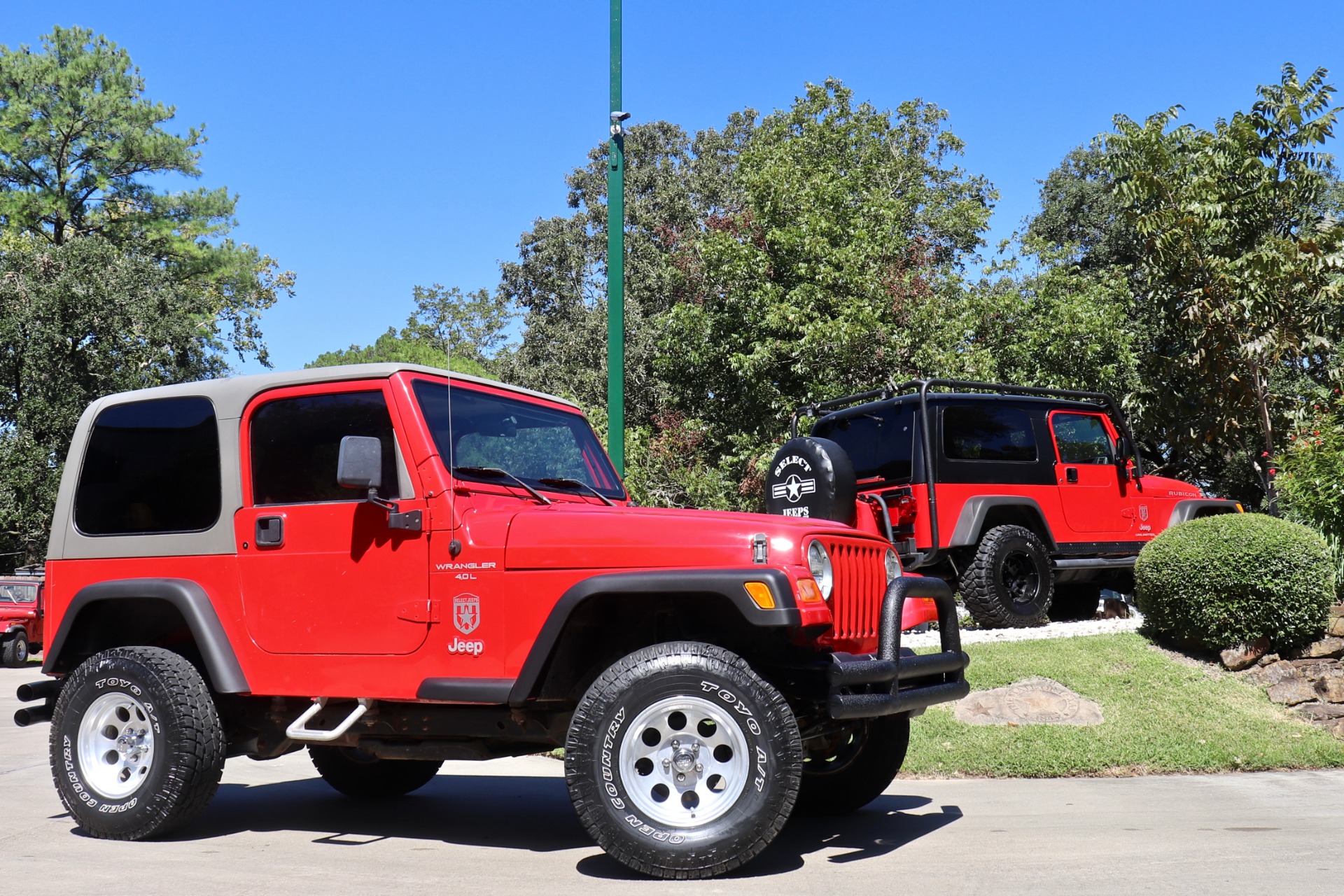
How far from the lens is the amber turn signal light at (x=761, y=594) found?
4730mm

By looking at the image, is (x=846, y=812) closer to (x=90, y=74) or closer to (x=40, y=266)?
(x=40, y=266)

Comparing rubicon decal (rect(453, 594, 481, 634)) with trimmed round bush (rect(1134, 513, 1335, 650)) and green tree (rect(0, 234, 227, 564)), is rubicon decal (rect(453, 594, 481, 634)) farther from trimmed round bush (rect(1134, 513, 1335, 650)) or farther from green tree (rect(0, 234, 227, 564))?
green tree (rect(0, 234, 227, 564))

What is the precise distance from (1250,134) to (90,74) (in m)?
31.3

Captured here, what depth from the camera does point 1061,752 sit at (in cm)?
789

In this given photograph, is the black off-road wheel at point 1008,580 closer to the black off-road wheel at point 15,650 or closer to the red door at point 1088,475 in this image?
the red door at point 1088,475

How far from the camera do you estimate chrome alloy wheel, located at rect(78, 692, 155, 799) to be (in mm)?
5941

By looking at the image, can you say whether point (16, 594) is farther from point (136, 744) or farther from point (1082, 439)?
point (1082, 439)

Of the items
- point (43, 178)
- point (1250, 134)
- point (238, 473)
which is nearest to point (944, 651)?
point (238, 473)

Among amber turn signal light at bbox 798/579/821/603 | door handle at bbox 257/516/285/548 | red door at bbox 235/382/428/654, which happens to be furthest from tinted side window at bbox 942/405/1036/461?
door handle at bbox 257/516/285/548

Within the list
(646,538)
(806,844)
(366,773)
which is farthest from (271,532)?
(806,844)

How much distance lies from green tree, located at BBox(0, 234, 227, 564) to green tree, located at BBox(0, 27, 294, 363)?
3.86 m

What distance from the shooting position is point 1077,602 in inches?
537

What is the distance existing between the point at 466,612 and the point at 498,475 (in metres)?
0.79

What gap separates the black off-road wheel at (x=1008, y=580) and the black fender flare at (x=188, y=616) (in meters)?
7.24
